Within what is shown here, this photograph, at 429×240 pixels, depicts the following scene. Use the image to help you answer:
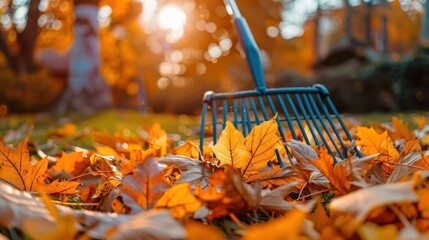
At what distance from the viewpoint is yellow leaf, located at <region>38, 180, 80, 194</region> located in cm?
90

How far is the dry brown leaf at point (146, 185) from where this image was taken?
684mm

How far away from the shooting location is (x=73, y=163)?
1.18m

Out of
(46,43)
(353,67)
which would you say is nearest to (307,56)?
(46,43)

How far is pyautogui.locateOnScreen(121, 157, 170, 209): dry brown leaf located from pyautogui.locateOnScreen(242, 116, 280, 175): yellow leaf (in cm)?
23

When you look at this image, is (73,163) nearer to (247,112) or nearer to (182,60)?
(247,112)

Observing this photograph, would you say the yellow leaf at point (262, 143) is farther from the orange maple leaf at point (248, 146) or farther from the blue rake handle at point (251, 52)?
the blue rake handle at point (251, 52)

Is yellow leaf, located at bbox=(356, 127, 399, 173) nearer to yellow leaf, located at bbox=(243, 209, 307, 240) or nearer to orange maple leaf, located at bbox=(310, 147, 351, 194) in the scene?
orange maple leaf, located at bbox=(310, 147, 351, 194)

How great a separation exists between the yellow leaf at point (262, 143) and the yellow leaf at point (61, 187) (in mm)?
349

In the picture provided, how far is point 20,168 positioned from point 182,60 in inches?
680

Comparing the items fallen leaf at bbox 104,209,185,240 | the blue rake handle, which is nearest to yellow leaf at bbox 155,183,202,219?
fallen leaf at bbox 104,209,185,240

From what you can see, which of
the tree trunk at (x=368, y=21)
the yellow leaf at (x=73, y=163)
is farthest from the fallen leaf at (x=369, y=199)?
the tree trunk at (x=368, y=21)

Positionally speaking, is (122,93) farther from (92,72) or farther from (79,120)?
(79,120)

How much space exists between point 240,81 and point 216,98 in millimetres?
17008

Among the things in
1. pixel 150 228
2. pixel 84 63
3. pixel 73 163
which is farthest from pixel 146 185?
pixel 84 63
